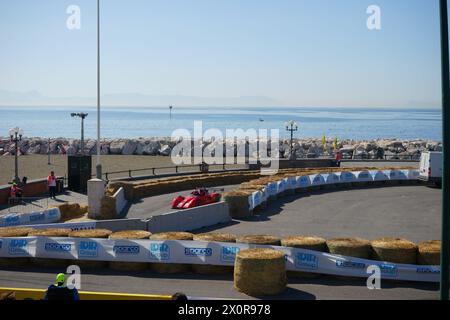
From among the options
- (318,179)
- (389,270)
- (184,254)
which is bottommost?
(389,270)

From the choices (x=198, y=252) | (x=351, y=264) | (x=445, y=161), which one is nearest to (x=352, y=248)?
(x=351, y=264)

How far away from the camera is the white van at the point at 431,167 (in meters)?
33.2

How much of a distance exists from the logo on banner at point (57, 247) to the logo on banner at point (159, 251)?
250 centimetres

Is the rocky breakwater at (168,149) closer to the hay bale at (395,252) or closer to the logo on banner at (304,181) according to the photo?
the logo on banner at (304,181)

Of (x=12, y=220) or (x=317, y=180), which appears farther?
(x=317, y=180)

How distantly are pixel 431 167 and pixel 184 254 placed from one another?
23.6m

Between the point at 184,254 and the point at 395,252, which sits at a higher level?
the point at 395,252

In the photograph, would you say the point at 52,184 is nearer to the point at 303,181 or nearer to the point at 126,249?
the point at 126,249

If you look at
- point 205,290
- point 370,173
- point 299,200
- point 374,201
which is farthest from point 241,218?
point 370,173

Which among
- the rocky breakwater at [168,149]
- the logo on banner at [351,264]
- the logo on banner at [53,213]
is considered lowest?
the logo on banner at [351,264]

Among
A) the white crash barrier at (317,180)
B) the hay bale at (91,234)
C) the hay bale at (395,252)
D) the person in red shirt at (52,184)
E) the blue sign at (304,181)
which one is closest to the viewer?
the hay bale at (395,252)

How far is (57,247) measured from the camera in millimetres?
15594

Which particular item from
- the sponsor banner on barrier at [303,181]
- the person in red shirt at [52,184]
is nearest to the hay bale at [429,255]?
the sponsor banner on barrier at [303,181]

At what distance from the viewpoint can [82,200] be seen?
28.9 metres
